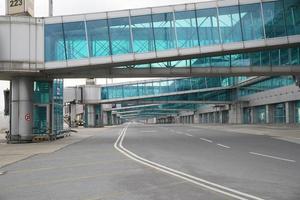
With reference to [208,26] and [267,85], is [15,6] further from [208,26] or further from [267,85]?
[267,85]

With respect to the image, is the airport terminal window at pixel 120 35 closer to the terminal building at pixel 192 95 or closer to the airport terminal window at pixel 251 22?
the airport terminal window at pixel 251 22

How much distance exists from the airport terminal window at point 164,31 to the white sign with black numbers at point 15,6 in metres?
9.39

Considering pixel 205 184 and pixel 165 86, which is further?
pixel 165 86

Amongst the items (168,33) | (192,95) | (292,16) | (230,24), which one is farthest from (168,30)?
(192,95)

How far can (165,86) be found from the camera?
87.9m

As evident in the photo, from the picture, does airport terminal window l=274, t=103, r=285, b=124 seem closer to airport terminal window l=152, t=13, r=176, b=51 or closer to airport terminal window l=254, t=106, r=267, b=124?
airport terminal window l=254, t=106, r=267, b=124

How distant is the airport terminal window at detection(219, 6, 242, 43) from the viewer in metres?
33.0

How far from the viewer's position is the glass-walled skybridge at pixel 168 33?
105 feet

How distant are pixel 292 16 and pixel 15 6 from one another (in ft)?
65.8

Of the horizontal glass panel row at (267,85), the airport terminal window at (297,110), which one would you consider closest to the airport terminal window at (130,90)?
the horizontal glass panel row at (267,85)

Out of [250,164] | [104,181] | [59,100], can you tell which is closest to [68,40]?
[59,100]

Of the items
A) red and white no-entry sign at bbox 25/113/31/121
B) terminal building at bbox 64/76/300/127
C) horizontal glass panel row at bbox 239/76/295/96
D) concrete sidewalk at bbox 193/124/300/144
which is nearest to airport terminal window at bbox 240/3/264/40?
concrete sidewalk at bbox 193/124/300/144

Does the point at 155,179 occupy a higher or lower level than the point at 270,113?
lower

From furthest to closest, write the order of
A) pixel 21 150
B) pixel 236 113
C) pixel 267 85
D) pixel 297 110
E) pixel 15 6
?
pixel 236 113 < pixel 267 85 < pixel 297 110 < pixel 15 6 < pixel 21 150
